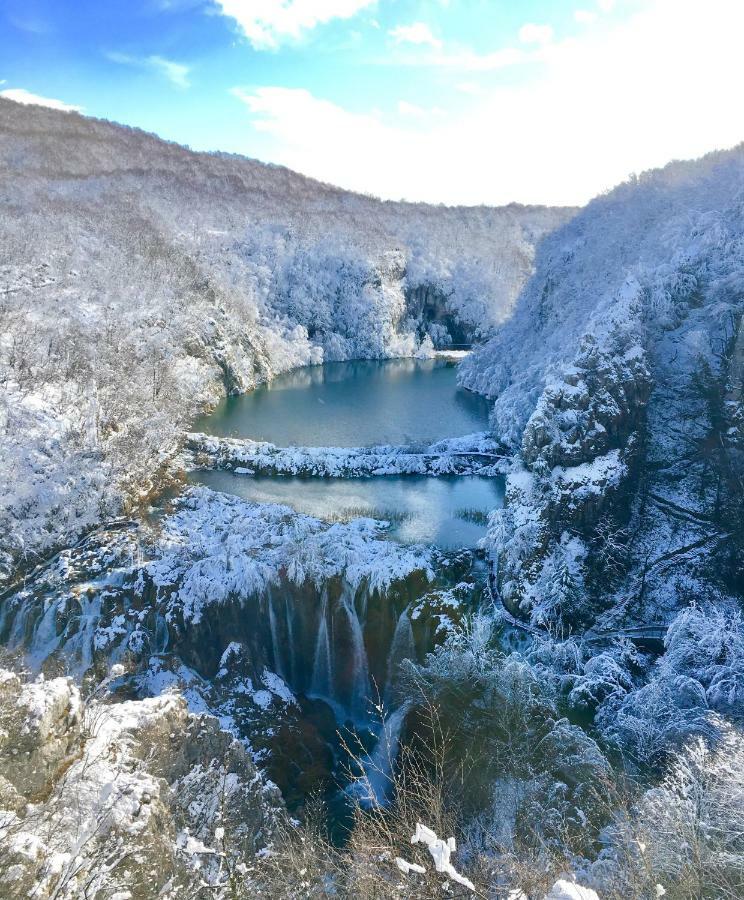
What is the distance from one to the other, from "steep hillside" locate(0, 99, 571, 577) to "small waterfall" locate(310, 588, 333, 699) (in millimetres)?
10899

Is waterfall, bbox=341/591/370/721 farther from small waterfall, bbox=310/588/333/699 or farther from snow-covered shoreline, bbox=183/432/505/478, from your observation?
snow-covered shoreline, bbox=183/432/505/478

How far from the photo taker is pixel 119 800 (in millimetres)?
8125

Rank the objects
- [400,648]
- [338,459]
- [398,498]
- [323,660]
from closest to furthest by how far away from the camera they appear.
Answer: [400,648] → [323,660] → [398,498] → [338,459]

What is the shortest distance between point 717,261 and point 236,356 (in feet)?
123

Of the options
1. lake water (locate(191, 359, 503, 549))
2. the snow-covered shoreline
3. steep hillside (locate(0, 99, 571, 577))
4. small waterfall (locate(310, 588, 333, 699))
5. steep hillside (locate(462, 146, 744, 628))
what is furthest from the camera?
the snow-covered shoreline

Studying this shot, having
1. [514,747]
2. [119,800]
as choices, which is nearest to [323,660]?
[514,747]

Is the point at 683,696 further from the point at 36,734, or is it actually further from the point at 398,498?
the point at 398,498

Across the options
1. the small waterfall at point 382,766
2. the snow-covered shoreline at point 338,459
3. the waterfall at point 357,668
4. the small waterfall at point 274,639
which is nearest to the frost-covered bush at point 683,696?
the small waterfall at point 382,766

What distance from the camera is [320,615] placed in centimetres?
1862

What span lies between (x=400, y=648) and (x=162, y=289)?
40.9m

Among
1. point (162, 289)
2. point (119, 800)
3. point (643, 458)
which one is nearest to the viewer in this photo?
point (119, 800)

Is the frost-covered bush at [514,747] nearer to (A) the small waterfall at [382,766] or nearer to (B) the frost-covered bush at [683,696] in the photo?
(A) the small waterfall at [382,766]

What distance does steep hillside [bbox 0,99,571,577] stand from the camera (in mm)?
25500

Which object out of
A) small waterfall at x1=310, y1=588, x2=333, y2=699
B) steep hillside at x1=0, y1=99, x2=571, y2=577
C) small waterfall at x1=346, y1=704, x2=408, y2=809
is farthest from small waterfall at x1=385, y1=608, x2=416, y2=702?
steep hillside at x1=0, y1=99, x2=571, y2=577
